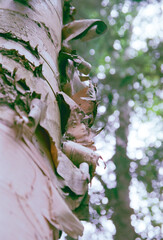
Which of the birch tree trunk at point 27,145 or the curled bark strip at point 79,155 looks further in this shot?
the curled bark strip at point 79,155

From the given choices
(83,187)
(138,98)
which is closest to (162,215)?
(138,98)

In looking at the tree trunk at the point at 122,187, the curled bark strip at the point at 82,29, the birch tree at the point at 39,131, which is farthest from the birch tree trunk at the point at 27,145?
the tree trunk at the point at 122,187

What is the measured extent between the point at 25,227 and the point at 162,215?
4.40 m

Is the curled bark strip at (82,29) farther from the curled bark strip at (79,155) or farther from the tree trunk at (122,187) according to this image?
the tree trunk at (122,187)

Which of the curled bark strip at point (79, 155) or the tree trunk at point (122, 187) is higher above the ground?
the curled bark strip at point (79, 155)

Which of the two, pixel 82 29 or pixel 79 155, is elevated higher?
pixel 82 29

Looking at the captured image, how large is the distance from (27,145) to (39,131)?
0.08 metres

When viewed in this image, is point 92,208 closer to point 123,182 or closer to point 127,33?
point 123,182

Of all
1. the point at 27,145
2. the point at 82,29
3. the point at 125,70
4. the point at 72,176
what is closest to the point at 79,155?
the point at 72,176

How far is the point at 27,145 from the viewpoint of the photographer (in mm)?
677

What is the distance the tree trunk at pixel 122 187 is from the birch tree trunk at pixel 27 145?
251 cm

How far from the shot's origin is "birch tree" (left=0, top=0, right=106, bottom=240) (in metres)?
0.59

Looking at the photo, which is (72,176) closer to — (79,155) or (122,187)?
(79,155)

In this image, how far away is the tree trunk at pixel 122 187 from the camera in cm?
319
